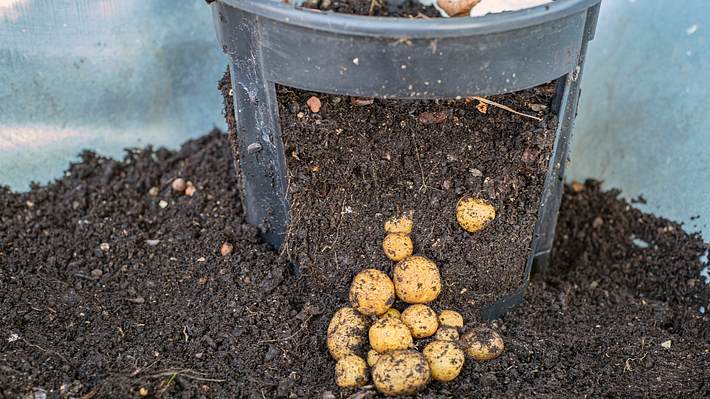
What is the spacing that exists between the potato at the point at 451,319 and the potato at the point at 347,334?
17cm

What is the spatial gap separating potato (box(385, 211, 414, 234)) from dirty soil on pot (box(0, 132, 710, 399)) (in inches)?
8.7

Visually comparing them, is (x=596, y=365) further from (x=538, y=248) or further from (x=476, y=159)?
(x=476, y=159)

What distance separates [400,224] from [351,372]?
350 millimetres

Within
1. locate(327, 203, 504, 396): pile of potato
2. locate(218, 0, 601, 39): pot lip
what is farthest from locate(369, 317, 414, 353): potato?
locate(218, 0, 601, 39): pot lip

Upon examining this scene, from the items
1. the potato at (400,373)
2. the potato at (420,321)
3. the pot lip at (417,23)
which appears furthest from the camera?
the potato at (420,321)

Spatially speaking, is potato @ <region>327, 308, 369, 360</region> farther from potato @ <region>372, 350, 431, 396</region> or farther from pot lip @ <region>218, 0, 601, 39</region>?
pot lip @ <region>218, 0, 601, 39</region>

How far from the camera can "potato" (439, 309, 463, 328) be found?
5.22 ft

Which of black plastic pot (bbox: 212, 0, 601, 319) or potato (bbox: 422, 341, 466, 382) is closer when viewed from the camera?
black plastic pot (bbox: 212, 0, 601, 319)

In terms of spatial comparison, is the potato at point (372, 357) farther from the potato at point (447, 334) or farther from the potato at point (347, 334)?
the potato at point (447, 334)

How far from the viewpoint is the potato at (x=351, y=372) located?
58.7 inches

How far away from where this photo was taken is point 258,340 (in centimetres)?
162

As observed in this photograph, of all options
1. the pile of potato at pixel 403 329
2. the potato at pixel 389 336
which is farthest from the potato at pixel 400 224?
the potato at pixel 389 336

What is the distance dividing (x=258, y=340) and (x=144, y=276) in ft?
1.30

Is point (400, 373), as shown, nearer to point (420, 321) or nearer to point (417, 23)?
point (420, 321)
